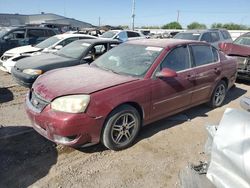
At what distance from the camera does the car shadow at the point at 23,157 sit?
9.88ft

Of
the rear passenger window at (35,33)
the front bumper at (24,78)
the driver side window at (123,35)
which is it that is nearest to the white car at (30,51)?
the front bumper at (24,78)

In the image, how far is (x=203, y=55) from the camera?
502 centimetres

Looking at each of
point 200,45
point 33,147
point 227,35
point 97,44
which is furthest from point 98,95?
point 227,35

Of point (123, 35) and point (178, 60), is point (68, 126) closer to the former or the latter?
point (178, 60)

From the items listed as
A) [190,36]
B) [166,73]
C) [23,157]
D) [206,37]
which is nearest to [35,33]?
[190,36]

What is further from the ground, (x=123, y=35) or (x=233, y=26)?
(x=123, y=35)

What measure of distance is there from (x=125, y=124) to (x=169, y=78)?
1104 mm

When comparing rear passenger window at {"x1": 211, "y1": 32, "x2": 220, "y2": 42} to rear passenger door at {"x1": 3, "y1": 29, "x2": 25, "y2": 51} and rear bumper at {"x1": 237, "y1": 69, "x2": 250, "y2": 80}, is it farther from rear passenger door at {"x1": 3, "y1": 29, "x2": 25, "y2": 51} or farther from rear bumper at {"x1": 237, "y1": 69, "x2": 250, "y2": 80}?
rear passenger door at {"x1": 3, "y1": 29, "x2": 25, "y2": 51}

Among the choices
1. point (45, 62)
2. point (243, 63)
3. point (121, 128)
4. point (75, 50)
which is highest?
point (75, 50)

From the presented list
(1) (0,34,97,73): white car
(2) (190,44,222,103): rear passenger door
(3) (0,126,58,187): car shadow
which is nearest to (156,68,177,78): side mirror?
(2) (190,44,222,103): rear passenger door

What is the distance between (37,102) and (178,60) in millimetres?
2459

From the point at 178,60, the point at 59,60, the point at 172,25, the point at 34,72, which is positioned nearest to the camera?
the point at 178,60

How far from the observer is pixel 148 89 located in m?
3.78

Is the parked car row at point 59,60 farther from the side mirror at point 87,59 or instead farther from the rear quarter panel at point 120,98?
the rear quarter panel at point 120,98
